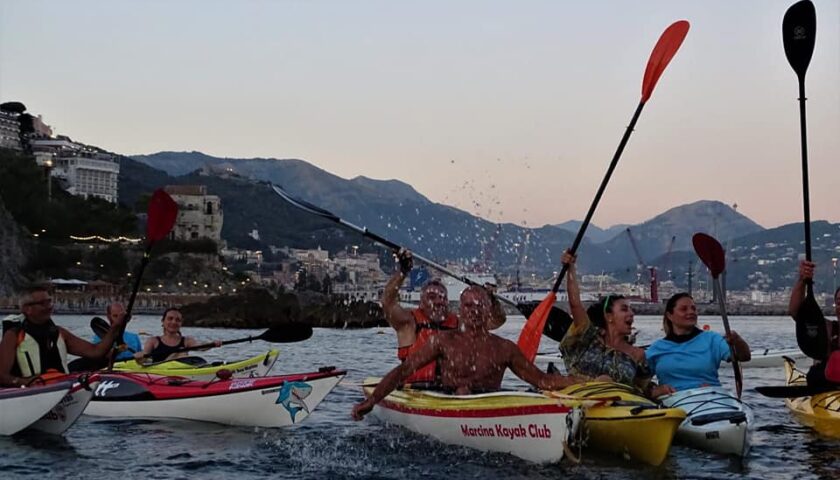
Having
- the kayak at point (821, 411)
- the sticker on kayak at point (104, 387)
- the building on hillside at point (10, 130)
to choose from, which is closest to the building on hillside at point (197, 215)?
the building on hillside at point (10, 130)

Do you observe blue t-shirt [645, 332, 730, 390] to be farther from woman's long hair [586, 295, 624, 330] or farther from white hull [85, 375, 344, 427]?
white hull [85, 375, 344, 427]

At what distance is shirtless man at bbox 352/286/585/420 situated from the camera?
964 cm

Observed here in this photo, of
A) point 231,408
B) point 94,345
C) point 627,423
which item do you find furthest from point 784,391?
point 94,345

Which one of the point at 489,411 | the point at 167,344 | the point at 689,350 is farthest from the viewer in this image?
the point at 167,344

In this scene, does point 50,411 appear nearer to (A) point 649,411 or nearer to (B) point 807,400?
(A) point 649,411

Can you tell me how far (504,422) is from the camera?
935 centimetres

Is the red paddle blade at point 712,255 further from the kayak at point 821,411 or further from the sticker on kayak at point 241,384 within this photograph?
the sticker on kayak at point 241,384

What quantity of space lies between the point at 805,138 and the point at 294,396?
656 centimetres

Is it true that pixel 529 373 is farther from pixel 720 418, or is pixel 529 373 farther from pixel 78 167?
pixel 78 167

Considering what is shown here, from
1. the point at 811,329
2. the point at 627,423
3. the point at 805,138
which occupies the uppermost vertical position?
the point at 805,138

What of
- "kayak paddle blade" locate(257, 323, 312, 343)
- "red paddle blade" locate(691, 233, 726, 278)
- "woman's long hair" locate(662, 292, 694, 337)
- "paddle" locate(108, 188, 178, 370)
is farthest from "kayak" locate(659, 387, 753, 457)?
"paddle" locate(108, 188, 178, 370)

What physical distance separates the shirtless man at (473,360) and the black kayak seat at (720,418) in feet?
3.94

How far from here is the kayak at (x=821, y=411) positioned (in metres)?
11.8

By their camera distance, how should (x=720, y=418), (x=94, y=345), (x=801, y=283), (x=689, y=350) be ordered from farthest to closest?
(x=94, y=345), (x=801, y=283), (x=689, y=350), (x=720, y=418)
